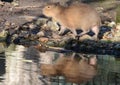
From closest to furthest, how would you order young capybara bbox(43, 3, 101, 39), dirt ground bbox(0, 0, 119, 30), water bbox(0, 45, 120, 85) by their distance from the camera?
water bbox(0, 45, 120, 85)
young capybara bbox(43, 3, 101, 39)
dirt ground bbox(0, 0, 119, 30)

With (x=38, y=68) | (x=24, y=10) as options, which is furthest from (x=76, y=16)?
(x=24, y=10)

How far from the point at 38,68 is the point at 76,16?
4.65 metres

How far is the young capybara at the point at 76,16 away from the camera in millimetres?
18109

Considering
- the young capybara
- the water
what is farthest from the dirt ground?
the water

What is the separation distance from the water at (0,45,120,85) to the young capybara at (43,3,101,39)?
1.65 meters

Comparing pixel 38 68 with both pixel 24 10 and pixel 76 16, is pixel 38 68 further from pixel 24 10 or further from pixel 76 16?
pixel 24 10

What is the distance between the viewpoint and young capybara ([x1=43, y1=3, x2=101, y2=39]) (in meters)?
18.1

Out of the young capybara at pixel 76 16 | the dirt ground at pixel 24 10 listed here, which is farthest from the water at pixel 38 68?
the dirt ground at pixel 24 10

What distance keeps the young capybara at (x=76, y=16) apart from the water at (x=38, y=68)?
65.0 inches

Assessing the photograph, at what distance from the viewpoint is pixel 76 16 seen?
1823 centimetres

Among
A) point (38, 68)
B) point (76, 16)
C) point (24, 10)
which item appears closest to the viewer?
point (38, 68)

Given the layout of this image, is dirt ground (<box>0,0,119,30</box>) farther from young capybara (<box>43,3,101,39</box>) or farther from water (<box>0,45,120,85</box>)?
water (<box>0,45,120,85</box>)

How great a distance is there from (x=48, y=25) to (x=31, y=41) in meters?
2.19

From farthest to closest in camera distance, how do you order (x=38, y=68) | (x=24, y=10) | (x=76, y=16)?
(x=24, y=10)
(x=76, y=16)
(x=38, y=68)
